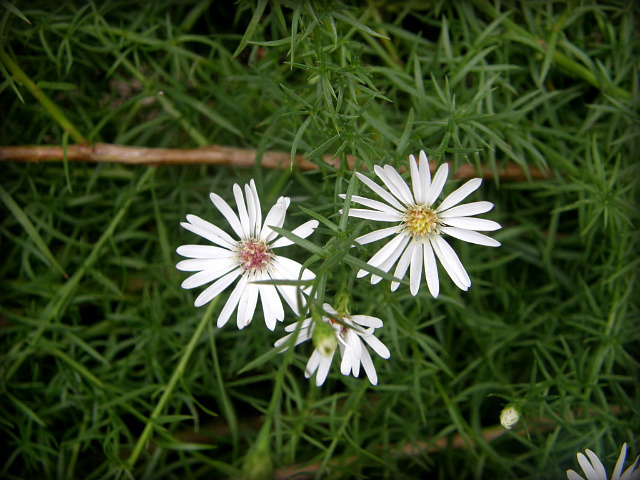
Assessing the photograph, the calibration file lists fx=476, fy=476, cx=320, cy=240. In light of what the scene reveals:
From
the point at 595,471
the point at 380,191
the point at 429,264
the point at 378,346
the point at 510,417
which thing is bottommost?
the point at 595,471

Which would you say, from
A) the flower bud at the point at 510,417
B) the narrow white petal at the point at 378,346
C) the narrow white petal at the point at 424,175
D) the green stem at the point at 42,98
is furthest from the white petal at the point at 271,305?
the green stem at the point at 42,98

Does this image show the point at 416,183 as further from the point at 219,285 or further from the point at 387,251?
the point at 219,285

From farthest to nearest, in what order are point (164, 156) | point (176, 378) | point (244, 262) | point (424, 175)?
point (164, 156), point (176, 378), point (244, 262), point (424, 175)

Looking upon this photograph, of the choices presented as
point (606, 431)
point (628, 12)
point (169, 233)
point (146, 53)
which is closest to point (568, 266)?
point (606, 431)

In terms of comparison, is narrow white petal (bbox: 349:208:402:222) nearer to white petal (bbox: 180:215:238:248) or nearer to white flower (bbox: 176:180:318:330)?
white flower (bbox: 176:180:318:330)

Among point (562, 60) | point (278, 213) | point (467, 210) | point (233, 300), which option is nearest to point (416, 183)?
point (467, 210)

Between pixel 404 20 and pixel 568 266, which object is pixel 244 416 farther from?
pixel 404 20

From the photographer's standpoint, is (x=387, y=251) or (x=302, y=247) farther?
(x=302, y=247)
